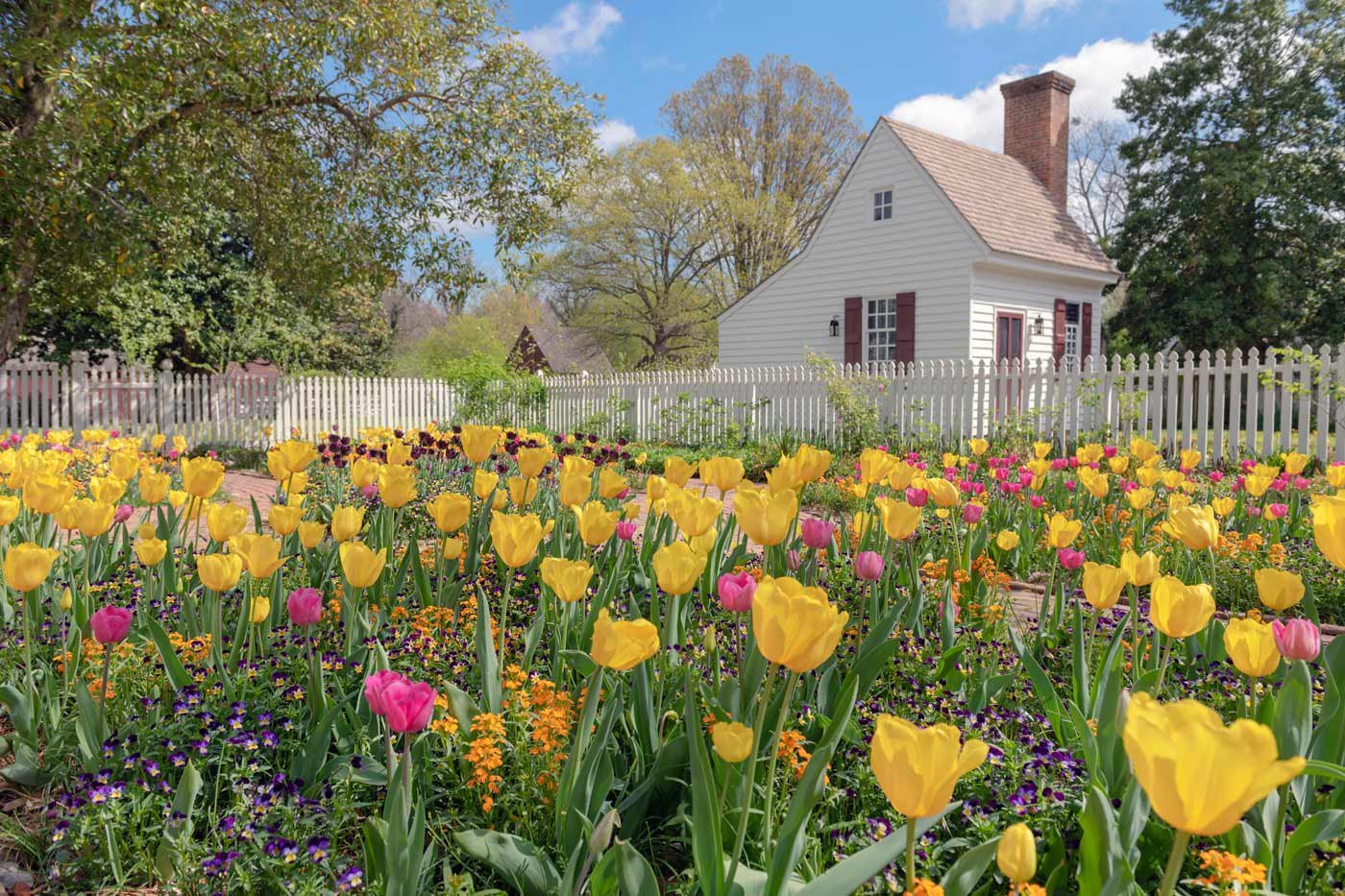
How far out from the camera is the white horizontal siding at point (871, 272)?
1538 centimetres

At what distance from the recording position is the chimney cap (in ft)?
60.6

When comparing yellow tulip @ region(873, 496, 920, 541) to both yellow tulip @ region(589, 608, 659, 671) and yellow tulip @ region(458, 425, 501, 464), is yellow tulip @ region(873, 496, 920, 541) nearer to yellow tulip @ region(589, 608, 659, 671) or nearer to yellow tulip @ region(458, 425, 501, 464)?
yellow tulip @ region(589, 608, 659, 671)

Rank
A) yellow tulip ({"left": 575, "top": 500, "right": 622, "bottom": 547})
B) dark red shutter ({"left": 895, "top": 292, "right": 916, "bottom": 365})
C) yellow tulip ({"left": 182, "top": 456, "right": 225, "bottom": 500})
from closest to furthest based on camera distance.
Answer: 1. yellow tulip ({"left": 575, "top": 500, "right": 622, "bottom": 547})
2. yellow tulip ({"left": 182, "top": 456, "right": 225, "bottom": 500})
3. dark red shutter ({"left": 895, "top": 292, "right": 916, "bottom": 365})

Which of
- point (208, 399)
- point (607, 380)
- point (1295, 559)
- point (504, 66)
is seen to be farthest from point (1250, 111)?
point (208, 399)

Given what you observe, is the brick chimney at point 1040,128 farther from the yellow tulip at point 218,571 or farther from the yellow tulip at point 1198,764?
the yellow tulip at point 1198,764

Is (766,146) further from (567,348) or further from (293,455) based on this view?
(293,455)

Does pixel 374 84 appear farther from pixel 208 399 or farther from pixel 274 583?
pixel 274 583

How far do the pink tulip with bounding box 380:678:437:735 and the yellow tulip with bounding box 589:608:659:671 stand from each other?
263mm

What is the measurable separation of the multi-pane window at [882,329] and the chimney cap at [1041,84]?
6842 mm

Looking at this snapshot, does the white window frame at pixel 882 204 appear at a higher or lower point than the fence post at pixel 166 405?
higher

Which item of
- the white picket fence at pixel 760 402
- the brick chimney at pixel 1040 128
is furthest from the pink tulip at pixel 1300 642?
A: the brick chimney at pixel 1040 128

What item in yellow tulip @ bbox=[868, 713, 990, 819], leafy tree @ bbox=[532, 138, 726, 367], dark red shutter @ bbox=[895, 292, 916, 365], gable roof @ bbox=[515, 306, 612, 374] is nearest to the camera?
yellow tulip @ bbox=[868, 713, 990, 819]

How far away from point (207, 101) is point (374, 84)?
2.12 metres

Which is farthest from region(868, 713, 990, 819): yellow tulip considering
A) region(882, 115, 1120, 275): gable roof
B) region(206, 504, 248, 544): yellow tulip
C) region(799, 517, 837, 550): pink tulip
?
region(882, 115, 1120, 275): gable roof
